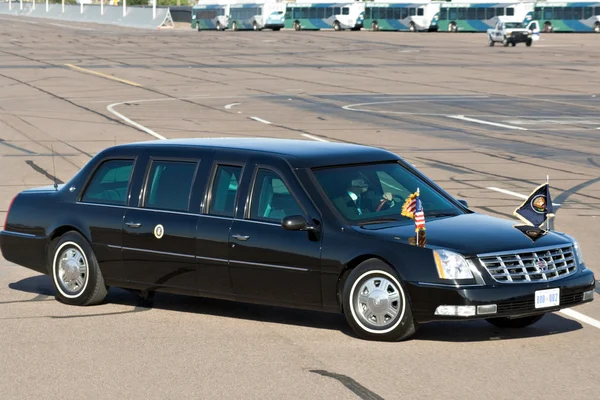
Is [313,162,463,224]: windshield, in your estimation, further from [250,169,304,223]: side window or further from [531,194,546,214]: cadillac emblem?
[531,194,546,214]: cadillac emblem

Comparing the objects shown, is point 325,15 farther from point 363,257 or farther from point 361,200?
point 363,257

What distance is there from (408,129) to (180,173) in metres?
18.5

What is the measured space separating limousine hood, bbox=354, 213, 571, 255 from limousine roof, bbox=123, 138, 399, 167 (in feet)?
2.42

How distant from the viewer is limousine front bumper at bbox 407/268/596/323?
8586 millimetres

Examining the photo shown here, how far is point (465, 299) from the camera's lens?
857cm

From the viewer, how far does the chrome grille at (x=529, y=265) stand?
871cm

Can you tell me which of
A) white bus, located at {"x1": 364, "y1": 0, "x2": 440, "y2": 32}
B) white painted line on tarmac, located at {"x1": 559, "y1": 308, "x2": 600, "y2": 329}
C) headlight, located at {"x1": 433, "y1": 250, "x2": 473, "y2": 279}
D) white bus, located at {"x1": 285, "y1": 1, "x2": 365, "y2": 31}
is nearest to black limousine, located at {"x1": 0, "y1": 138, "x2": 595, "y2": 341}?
headlight, located at {"x1": 433, "y1": 250, "x2": 473, "y2": 279}

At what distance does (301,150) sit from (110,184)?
1.80 metres

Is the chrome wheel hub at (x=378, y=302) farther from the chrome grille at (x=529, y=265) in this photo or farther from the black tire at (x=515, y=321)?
the black tire at (x=515, y=321)

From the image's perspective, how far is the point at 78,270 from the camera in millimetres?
10531

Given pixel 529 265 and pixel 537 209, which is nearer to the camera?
pixel 529 265

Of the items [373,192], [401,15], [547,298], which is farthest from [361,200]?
[401,15]

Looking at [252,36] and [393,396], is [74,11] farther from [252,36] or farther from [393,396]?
[393,396]

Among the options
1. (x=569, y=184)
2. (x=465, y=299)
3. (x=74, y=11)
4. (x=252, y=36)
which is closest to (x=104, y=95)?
(x=569, y=184)
